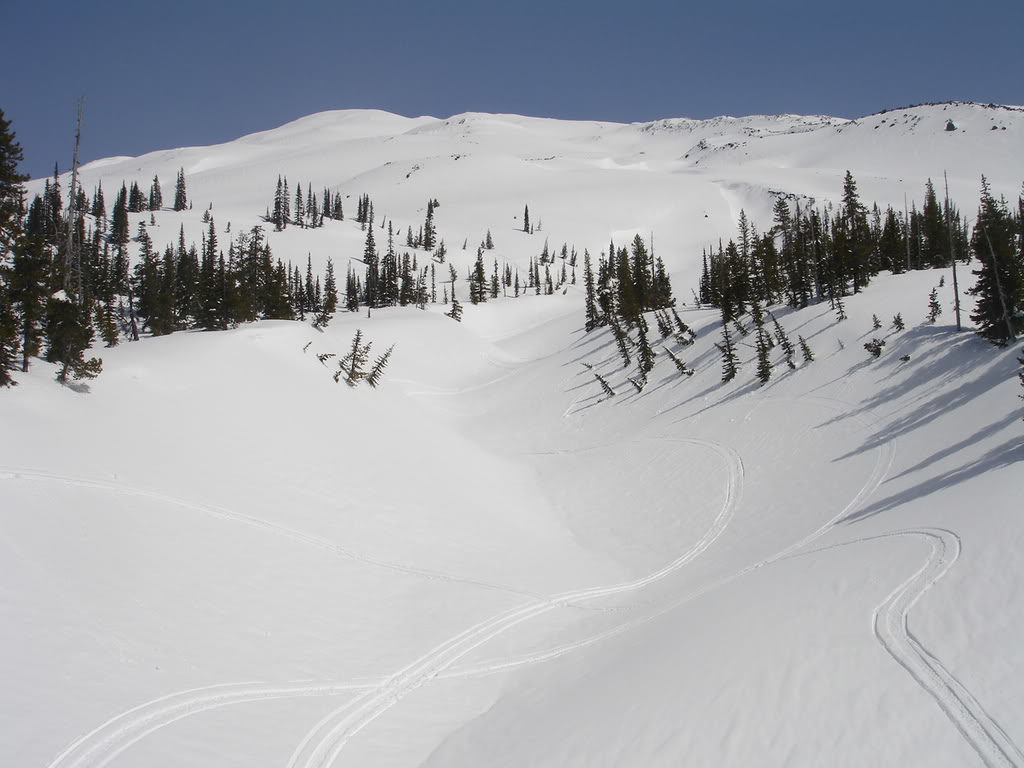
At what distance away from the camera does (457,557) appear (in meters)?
19.6

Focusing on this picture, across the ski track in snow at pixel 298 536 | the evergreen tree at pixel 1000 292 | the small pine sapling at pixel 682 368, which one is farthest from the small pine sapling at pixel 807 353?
the ski track in snow at pixel 298 536

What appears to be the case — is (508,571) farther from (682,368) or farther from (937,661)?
(682,368)

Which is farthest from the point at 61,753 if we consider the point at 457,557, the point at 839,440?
the point at 839,440

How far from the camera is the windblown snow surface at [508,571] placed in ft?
28.7

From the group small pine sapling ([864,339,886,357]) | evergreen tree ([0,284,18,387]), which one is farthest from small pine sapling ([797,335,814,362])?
evergreen tree ([0,284,18,387])

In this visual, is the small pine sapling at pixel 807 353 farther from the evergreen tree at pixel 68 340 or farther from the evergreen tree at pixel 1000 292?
the evergreen tree at pixel 68 340

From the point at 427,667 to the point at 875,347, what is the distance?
2848 cm

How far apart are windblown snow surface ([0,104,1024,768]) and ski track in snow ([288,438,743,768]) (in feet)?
0.26

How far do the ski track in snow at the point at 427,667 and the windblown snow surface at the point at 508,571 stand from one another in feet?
0.26

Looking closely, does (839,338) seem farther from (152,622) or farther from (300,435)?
(152,622)

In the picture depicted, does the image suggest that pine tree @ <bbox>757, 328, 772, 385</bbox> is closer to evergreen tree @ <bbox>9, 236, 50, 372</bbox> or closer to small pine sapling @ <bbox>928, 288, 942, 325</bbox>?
small pine sapling @ <bbox>928, 288, 942, 325</bbox>

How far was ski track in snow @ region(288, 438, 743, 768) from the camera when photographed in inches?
412

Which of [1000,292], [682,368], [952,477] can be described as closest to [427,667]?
[952,477]

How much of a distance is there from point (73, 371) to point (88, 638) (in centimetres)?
1345
